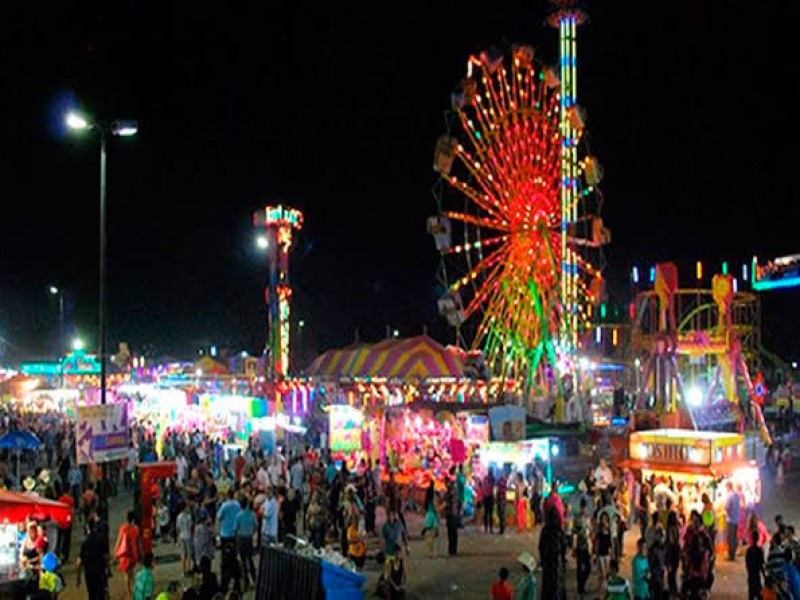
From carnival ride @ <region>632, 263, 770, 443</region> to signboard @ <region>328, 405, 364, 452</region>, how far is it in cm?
723

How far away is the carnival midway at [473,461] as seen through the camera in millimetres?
11594

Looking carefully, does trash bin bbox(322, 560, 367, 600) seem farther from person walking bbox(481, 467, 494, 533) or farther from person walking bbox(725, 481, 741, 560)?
person walking bbox(481, 467, 494, 533)

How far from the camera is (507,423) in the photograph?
19188 millimetres

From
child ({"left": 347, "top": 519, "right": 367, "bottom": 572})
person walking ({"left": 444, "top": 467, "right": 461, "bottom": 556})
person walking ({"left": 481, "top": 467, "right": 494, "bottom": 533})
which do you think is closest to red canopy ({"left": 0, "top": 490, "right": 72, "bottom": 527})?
child ({"left": 347, "top": 519, "right": 367, "bottom": 572})

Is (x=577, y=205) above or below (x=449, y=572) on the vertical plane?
above

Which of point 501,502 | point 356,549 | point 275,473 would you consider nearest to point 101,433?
point 356,549

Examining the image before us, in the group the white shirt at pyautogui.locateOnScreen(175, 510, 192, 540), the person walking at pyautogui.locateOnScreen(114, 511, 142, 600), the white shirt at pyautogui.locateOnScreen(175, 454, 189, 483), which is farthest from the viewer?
the white shirt at pyautogui.locateOnScreen(175, 454, 189, 483)

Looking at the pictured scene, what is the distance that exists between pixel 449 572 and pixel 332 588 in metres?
5.17

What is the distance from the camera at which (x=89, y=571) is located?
11.0m

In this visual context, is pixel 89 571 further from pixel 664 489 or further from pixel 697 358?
pixel 697 358

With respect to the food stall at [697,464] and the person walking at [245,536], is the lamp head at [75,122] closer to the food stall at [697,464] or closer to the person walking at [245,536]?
the person walking at [245,536]

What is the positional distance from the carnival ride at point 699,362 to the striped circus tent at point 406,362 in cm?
659

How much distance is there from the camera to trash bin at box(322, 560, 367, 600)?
868cm

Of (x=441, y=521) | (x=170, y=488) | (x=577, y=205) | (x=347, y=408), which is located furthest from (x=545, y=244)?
(x=170, y=488)
